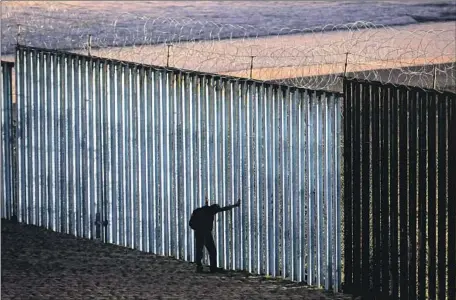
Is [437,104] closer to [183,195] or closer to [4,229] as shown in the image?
[183,195]

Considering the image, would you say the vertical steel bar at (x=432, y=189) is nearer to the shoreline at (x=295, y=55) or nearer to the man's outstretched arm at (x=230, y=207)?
the man's outstretched arm at (x=230, y=207)

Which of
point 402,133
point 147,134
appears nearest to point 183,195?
point 147,134

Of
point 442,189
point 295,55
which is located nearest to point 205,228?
point 442,189

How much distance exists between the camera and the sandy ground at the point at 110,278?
18.4 m

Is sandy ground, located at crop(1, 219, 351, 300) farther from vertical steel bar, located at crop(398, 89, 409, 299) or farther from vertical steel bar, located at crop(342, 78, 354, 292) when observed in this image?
vertical steel bar, located at crop(398, 89, 409, 299)

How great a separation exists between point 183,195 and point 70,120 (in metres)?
2.33

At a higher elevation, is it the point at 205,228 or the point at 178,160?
the point at 178,160

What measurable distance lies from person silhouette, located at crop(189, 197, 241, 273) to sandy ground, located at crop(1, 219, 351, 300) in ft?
0.61

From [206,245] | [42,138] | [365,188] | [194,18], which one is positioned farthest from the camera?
[194,18]

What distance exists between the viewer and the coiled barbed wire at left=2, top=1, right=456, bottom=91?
30969 mm

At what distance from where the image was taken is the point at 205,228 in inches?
773

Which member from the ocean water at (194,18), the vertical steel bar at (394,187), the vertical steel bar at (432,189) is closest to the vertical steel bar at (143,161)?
the vertical steel bar at (394,187)

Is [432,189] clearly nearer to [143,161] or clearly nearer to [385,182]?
[385,182]

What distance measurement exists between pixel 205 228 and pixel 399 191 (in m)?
2.95
